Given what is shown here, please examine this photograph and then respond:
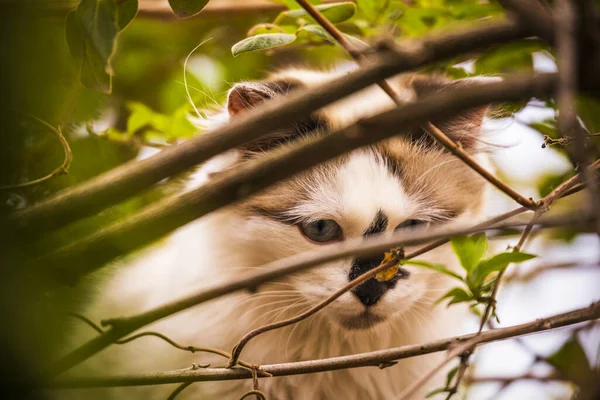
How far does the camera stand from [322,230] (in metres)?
1.79

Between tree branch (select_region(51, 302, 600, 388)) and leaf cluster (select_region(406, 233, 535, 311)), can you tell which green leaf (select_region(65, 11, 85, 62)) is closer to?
tree branch (select_region(51, 302, 600, 388))

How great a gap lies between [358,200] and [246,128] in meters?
1.06

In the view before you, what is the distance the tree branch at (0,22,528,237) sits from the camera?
632 millimetres

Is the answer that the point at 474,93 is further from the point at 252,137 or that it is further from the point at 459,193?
the point at 459,193

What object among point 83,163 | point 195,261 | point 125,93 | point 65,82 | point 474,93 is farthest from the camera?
point 125,93

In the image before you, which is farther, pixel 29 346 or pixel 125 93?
pixel 125 93

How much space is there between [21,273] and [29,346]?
9 centimetres

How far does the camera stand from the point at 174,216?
0.72 m

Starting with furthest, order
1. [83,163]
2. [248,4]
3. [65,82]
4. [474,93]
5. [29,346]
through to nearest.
Result: 1. [248,4]
2. [83,163]
3. [65,82]
4. [29,346]
5. [474,93]

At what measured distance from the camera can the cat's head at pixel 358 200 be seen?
5.46 feet

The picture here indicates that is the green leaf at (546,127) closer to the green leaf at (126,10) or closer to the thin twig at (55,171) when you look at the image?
the green leaf at (126,10)

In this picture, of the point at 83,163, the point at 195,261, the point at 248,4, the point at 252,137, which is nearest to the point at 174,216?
the point at 252,137

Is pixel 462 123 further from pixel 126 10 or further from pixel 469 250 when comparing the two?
pixel 126 10

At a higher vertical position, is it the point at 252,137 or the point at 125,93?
the point at 125,93
